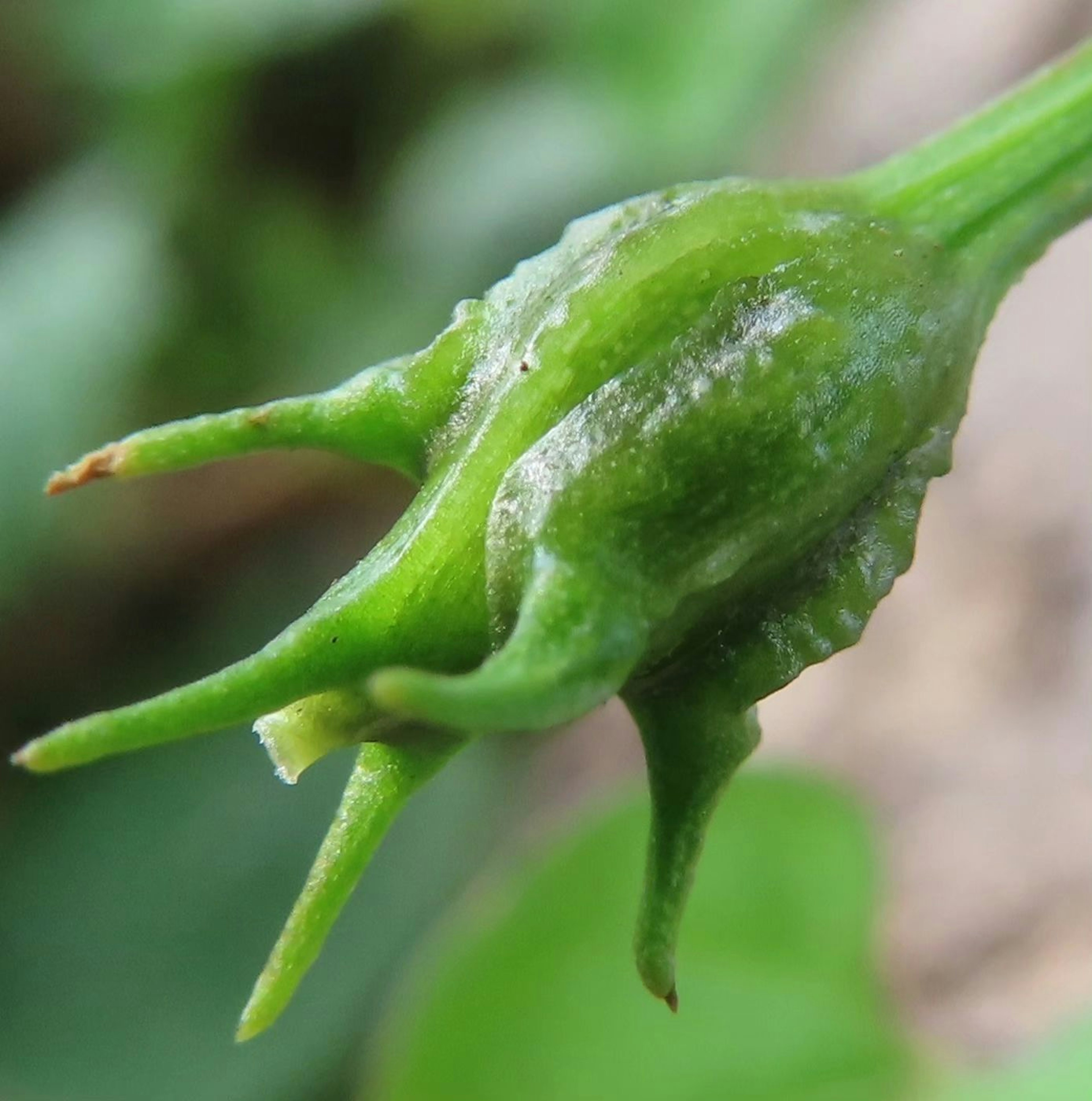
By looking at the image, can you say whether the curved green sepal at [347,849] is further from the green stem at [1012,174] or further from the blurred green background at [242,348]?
the blurred green background at [242,348]

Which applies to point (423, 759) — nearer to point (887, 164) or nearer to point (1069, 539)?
point (887, 164)

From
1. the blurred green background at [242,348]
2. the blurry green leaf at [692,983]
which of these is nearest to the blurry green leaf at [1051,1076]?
the blurry green leaf at [692,983]

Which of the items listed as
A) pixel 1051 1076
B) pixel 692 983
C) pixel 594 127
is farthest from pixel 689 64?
pixel 1051 1076

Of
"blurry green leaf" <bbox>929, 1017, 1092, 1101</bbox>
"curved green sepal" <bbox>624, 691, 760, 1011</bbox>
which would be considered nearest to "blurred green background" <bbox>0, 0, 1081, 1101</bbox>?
"blurry green leaf" <bbox>929, 1017, 1092, 1101</bbox>

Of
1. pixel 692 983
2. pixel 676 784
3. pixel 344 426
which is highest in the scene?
pixel 344 426

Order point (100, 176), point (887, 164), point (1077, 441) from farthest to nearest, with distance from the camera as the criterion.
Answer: point (100, 176) → point (1077, 441) → point (887, 164)

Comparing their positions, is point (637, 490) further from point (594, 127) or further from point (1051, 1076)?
point (594, 127)

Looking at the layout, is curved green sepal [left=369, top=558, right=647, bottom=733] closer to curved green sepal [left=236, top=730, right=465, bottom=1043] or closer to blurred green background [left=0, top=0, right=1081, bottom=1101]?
curved green sepal [left=236, top=730, right=465, bottom=1043]

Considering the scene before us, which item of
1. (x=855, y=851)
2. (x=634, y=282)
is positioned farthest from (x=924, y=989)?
(x=634, y=282)
